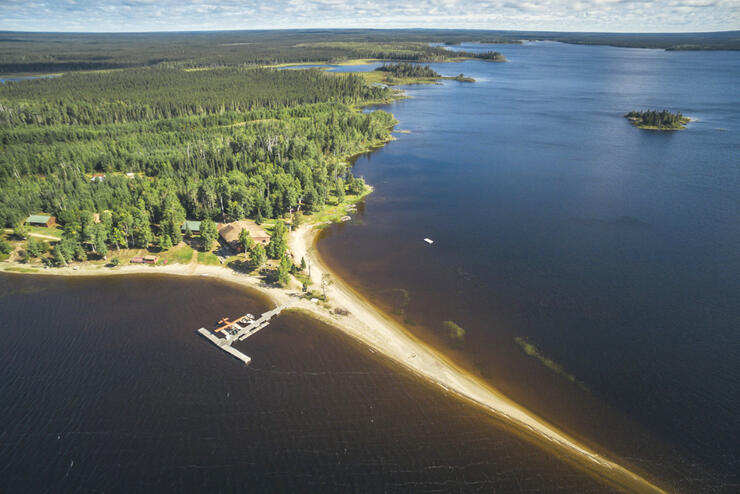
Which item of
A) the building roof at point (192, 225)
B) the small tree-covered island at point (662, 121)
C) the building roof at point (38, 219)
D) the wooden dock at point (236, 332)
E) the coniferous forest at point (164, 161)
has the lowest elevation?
the wooden dock at point (236, 332)

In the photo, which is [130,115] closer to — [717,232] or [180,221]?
[180,221]

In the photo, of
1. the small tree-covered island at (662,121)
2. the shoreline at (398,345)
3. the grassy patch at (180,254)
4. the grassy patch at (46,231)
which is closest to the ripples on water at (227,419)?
the shoreline at (398,345)

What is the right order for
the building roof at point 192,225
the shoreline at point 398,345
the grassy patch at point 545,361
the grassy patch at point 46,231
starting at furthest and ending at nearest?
the grassy patch at point 46,231
the building roof at point 192,225
the grassy patch at point 545,361
the shoreline at point 398,345

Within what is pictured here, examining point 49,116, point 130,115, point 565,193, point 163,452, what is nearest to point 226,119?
point 130,115

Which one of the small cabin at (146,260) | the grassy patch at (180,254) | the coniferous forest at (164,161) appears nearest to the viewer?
the small cabin at (146,260)

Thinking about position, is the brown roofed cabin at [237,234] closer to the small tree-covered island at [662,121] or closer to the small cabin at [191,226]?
the small cabin at [191,226]

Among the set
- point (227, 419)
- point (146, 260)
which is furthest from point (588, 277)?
point (146, 260)
